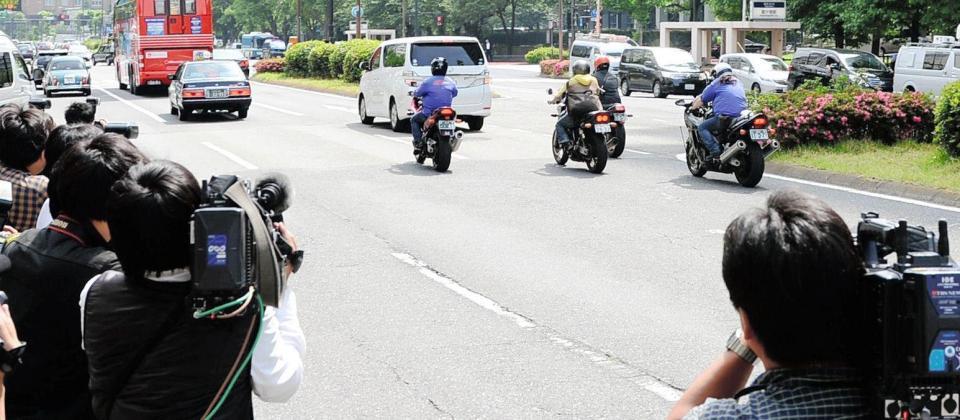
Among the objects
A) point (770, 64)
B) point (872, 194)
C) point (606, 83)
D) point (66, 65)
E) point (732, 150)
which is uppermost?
point (66, 65)

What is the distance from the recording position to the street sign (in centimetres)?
4428

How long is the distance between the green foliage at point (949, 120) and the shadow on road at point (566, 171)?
420cm

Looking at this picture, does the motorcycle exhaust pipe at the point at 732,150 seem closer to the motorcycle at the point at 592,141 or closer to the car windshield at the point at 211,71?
the motorcycle at the point at 592,141

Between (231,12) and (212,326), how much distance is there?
391 feet

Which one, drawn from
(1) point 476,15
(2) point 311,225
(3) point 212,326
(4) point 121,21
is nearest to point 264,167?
(2) point 311,225

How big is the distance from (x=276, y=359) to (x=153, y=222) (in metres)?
0.43

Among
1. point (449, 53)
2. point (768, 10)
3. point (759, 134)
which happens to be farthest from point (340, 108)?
point (768, 10)

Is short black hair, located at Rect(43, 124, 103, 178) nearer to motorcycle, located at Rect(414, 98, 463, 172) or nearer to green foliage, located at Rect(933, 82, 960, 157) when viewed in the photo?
motorcycle, located at Rect(414, 98, 463, 172)

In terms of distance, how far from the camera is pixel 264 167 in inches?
701

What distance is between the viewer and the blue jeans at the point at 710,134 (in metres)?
15.1

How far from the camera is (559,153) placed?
17.4 meters

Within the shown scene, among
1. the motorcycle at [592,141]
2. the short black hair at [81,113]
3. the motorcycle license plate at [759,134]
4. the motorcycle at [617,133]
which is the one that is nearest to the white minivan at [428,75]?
the motorcycle at [617,133]

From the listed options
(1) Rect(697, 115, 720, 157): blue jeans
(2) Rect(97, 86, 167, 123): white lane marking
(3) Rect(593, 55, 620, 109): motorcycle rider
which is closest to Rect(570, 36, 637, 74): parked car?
(2) Rect(97, 86, 167, 123): white lane marking

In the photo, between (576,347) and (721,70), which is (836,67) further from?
(576,347)
